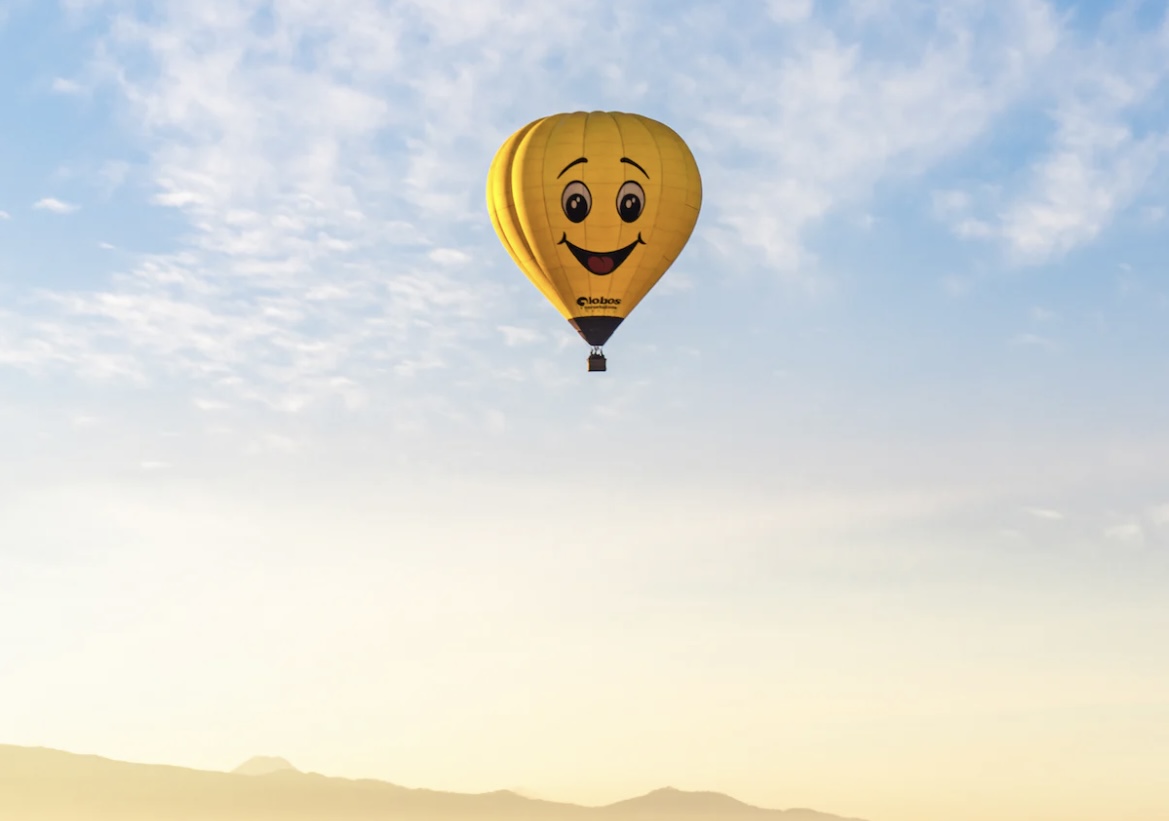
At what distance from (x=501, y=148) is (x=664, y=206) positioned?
7532 mm

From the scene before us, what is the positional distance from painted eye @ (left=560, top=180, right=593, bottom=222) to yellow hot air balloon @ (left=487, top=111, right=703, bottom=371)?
4cm

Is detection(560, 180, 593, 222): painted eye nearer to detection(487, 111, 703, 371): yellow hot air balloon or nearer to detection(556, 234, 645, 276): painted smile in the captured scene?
detection(487, 111, 703, 371): yellow hot air balloon

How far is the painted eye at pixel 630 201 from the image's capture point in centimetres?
7162

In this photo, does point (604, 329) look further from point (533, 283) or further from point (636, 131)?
point (636, 131)

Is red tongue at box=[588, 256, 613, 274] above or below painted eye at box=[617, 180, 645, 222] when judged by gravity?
below

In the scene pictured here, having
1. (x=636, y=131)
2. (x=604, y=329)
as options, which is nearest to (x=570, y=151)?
(x=636, y=131)

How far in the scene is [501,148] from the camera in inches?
2938

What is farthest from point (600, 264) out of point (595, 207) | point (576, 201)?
point (576, 201)

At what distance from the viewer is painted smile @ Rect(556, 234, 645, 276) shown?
238 ft

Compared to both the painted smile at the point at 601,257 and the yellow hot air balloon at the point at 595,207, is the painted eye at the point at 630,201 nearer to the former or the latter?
the yellow hot air balloon at the point at 595,207

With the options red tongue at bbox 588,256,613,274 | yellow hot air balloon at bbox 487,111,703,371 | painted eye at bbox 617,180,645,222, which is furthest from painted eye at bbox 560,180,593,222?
red tongue at bbox 588,256,613,274

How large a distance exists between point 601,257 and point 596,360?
4.63m

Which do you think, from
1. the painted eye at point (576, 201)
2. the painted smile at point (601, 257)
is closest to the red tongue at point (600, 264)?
the painted smile at point (601, 257)

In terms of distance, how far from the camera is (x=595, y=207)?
2820 inches
